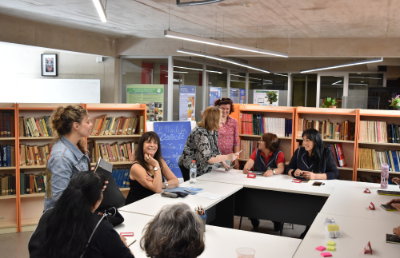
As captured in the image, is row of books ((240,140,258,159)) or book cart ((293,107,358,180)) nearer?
book cart ((293,107,358,180))

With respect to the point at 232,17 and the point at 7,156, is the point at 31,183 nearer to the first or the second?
the point at 7,156

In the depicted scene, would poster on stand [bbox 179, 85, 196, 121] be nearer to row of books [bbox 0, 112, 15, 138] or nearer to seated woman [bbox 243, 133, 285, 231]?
seated woman [bbox 243, 133, 285, 231]

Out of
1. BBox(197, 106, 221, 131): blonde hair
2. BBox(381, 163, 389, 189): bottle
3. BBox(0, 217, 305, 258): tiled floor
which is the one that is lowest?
BBox(0, 217, 305, 258): tiled floor

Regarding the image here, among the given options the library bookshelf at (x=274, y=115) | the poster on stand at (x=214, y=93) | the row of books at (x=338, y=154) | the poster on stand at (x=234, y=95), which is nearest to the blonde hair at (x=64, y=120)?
the library bookshelf at (x=274, y=115)

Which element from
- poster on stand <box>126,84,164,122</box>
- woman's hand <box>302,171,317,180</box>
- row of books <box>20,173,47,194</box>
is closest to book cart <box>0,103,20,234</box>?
row of books <box>20,173,47,194</box>

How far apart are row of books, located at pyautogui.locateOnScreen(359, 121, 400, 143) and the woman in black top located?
4.89 ft

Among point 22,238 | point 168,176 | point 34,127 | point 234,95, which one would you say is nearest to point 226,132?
point 168,176

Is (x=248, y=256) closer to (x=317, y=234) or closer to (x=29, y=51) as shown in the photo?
(x=317, y=234)

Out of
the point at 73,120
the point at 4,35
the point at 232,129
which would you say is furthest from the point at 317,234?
the point at 4,35

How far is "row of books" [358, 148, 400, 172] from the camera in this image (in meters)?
5.57

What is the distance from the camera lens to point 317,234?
8.57 feet

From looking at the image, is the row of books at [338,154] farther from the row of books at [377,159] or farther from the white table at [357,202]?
the white table at [357,202]

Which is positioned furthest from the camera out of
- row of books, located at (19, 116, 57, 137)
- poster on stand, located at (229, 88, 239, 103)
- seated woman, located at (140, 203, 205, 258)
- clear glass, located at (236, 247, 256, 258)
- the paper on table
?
poster on stand, located at (229, 88, 239, 103)

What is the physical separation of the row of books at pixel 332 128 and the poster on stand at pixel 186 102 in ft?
14.1
